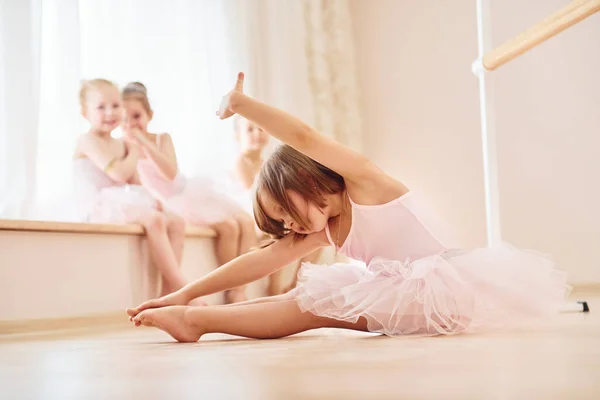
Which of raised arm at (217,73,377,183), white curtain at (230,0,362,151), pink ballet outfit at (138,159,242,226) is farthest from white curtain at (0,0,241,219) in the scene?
raised arm at (217,73,377,183)

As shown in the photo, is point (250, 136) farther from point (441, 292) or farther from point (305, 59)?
point (441, 292)

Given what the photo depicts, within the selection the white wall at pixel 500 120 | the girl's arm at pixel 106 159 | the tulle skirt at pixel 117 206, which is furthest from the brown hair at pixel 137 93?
the white wall at pixel 500 120

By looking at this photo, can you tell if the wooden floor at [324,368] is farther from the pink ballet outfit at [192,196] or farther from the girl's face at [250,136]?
the girl's face at [250,136]

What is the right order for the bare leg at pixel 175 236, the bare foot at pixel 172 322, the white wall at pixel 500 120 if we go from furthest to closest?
1. the white wall at pixel 500 120
2. the bare leg at pixel 175 236
3. the bare foot at pixel 172 322

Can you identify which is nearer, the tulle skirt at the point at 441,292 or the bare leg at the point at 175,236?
the tulle skirt at the point at 441,292

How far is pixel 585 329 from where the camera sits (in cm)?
133

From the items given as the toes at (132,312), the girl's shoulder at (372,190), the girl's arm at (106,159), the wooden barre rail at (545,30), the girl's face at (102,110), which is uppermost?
the girl's face at (102,110)

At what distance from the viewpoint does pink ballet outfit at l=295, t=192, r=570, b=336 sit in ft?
4.31

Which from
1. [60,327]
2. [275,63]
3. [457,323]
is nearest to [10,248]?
[60,327]

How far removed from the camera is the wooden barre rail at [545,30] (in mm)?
1513

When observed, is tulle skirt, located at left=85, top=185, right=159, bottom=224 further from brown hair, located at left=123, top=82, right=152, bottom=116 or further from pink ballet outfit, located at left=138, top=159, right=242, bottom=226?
brown hair, located at left=123, top=82, right=152, bottom=116

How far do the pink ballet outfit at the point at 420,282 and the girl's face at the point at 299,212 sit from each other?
0.22 feet

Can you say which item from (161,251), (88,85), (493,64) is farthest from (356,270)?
(88,85)

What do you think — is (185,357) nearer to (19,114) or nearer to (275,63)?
(19,114)
